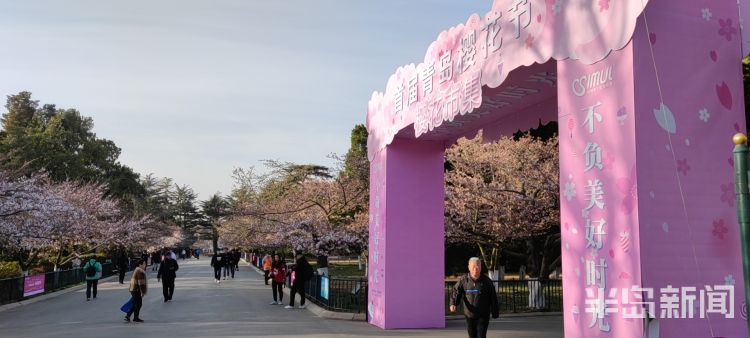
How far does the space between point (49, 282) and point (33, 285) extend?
109 inches

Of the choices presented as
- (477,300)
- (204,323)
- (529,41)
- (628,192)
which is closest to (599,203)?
(628,192)

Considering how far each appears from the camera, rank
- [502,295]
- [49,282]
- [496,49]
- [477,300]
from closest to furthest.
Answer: [477,300] < [496,49] < [502,295] < [49,282]

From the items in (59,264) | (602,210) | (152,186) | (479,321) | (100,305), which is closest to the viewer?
(602,210)

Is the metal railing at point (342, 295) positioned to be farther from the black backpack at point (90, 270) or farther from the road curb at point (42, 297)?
the road curb at point (42, 297)

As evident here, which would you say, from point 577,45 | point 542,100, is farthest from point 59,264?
point 577,45

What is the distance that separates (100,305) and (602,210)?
17.1 m

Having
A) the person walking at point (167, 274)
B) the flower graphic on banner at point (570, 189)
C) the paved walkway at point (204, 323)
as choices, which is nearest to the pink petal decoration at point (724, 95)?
the flower graphic on banner at point (570, 189)

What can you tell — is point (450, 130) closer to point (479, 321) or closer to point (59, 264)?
point (479, 321)

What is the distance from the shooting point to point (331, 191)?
24500mm

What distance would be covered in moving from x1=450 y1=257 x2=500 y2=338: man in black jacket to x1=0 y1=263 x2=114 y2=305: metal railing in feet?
53.9

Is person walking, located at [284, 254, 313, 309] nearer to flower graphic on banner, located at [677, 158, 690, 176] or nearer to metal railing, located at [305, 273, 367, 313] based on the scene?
metal railing, located at [305, 273, 367, 313]

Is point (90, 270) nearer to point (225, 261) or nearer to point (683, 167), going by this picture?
point (225, 261)

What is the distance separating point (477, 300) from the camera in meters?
7.98

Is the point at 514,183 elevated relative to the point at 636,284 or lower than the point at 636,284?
elevated
